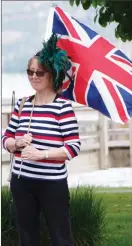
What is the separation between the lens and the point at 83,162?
3.55 meters

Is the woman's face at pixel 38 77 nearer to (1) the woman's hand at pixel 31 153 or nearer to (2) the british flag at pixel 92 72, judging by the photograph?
(1) the woman's hand at pixel 31 153

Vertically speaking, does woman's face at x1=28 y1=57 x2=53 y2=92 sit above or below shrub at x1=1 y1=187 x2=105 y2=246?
above

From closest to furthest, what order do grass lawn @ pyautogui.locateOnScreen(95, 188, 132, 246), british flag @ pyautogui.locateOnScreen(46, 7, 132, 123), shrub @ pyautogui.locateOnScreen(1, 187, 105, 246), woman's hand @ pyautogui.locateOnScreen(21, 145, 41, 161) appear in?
woman's hand @ pyautogui.locateOnScreen(21, 145, 41, 161), british flag @ pyautogui.locateOnScreen(46, 7, 132, 123), shrub @ pyautogui.locateOnScreen(1, 187, 105, 246), grass lawn @ pyautogui.locateOnScreen(95, 188, 132, 246)

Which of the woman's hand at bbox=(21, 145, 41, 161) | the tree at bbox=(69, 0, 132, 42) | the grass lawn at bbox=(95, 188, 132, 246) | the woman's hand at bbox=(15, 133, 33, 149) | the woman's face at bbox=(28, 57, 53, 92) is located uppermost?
the tree at bbox=(69, 0, 132, 42)

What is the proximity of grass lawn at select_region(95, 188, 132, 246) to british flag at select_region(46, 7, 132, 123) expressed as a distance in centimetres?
79

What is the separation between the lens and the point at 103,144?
3639mm

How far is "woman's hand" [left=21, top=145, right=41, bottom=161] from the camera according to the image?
7.92 ft

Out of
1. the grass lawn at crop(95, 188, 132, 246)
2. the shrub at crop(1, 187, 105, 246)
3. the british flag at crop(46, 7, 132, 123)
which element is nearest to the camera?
the british flag at crop(46, 7, 132, 123)

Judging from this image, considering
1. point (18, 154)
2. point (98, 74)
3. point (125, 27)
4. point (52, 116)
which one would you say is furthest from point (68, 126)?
point (125, 27)

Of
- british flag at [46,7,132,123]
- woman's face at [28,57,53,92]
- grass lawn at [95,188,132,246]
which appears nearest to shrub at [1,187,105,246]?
grass lawn at [95,188,132,246]

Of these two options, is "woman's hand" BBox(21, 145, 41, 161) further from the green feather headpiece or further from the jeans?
the green feather headpiece

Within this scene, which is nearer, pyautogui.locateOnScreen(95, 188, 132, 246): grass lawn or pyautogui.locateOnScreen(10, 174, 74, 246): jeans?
pyautogui.locateOnScreen(10, 174, 74, 246): jeans

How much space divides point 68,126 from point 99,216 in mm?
988

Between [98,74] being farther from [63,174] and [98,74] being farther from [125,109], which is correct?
[63,174]
